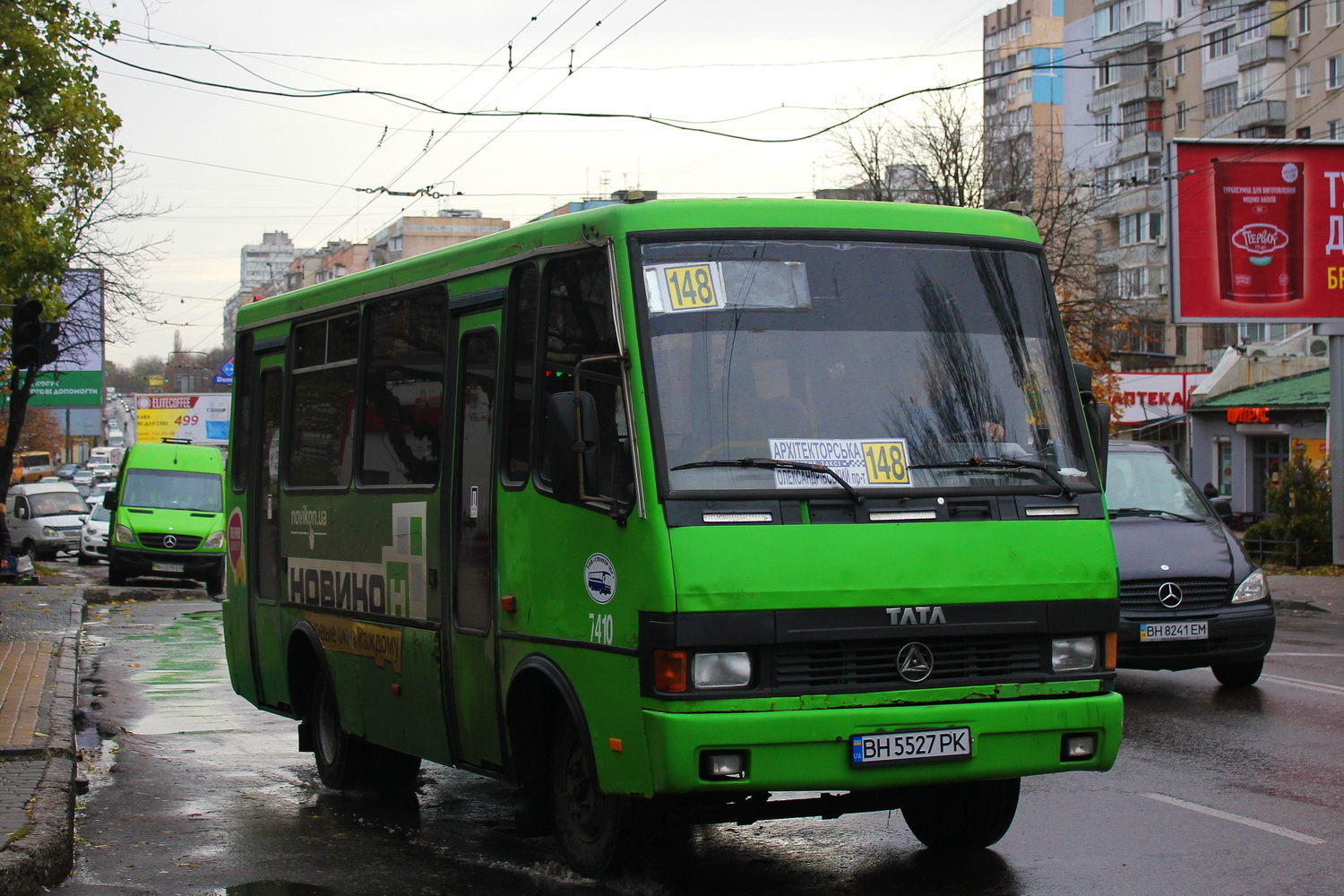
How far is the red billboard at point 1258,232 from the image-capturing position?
26.3m

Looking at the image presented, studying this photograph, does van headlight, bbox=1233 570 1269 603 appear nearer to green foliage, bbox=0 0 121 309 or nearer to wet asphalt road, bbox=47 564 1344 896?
wet asphalt road, bbox=47 564 1344 896

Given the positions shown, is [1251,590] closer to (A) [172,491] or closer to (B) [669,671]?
(B) [669,671]

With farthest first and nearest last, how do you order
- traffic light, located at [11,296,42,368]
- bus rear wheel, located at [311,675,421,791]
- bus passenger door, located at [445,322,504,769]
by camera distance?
traffic light, located at [11,296,42,368] < bus rear wheel, located at [311,675,421,791] < bus passenger door, located at [445,322,504,769]

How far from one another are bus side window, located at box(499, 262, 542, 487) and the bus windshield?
87 centimetres

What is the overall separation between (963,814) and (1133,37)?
69.6 meters

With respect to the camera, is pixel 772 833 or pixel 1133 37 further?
pixel 1133 37

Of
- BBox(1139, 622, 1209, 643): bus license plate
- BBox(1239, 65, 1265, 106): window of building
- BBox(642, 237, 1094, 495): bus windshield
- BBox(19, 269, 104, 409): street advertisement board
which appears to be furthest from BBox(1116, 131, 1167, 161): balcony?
BBox(642, 237, 1094, 495): bus windshield

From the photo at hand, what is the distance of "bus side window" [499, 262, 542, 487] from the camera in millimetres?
6793

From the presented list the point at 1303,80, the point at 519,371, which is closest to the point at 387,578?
the point at 519,371

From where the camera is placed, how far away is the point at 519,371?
6.91m

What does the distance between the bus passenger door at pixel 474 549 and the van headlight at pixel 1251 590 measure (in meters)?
6.61

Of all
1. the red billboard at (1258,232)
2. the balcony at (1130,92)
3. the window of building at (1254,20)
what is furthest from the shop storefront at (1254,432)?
the balcony at (1130,92)

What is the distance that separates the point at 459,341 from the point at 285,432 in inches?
108

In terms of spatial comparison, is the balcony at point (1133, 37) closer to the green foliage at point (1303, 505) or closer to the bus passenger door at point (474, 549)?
the green foliage at point (1303, 505)
